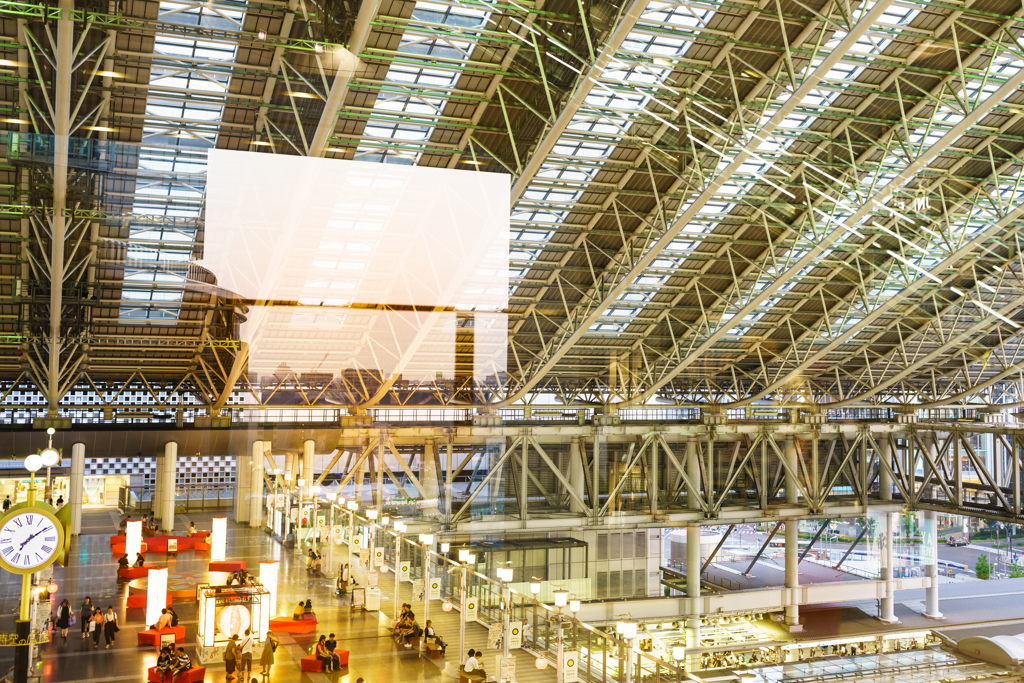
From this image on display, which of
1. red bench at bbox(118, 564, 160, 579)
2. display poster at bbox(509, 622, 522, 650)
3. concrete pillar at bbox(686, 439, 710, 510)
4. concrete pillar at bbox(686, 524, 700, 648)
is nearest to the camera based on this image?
red bench at bbox(118, 564, 160, 579)

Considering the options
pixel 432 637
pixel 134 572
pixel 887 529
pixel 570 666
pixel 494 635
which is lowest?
pixel 570 666

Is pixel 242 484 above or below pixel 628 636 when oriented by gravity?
above

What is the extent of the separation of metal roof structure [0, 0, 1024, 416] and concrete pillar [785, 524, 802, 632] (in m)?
1.67

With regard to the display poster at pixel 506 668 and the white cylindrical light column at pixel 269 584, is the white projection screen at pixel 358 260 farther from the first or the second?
the display poster at pixel 506 668

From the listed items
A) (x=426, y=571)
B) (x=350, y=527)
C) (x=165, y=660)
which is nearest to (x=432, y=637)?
(x=426, y=571)

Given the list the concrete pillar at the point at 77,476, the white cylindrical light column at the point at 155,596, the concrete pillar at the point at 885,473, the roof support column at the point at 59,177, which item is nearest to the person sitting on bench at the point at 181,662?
the white cylindrical light column at the point at 155,596

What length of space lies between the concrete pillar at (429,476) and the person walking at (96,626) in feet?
7.86

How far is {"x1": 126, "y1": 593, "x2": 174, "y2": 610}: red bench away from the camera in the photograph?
578cm

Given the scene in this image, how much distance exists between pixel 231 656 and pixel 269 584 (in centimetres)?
61

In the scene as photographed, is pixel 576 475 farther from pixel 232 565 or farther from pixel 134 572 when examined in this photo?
pixel 134 572

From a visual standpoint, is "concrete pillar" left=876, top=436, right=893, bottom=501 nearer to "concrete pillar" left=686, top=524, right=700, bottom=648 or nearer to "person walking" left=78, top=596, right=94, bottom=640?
"concrete pillar" left=686, top=524, right=700, bottom=648

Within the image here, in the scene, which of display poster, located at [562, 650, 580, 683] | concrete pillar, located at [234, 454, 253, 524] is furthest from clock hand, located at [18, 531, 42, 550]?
display poster, located at [562, 650, 580, 683]

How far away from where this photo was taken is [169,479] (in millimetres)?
5652

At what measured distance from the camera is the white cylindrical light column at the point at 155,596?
5.84 meters
